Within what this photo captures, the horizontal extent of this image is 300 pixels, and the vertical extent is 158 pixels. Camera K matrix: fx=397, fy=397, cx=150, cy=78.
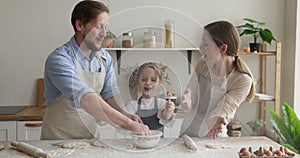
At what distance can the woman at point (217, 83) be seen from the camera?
1489 mm

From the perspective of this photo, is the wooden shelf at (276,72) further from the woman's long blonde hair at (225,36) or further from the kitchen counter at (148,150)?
the kitchen counter at (148,150)

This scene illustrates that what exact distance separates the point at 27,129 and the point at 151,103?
1361 millimetres

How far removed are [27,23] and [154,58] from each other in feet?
5.24

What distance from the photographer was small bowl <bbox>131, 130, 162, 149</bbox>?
1.31 meters

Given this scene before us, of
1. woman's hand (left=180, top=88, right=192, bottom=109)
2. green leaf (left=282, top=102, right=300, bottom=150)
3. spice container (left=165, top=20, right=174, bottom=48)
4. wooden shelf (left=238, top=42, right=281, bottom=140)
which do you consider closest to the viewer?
woman's hand (left=180, top=88, right=192, bottom=109)

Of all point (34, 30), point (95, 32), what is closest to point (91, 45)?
point (95, 32)

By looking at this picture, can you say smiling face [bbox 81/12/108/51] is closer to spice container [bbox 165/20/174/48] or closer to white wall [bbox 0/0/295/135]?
spice container [bbox 165/20/174/48]

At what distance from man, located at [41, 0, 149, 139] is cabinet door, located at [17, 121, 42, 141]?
896 millimetres

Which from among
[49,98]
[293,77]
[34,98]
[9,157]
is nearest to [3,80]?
[34,98]

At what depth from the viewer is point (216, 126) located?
59.1 inches

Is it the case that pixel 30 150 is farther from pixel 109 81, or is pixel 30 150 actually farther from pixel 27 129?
pixel 27 129

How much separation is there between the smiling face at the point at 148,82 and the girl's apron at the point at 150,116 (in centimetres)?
3

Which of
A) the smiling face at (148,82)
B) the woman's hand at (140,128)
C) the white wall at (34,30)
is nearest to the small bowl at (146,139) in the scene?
the woman's hand at (140,128)


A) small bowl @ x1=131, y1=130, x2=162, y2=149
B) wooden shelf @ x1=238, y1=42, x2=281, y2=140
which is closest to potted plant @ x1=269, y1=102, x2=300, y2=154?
wooden shelf @ x1=238, y1=42, x2=281, y2=140
